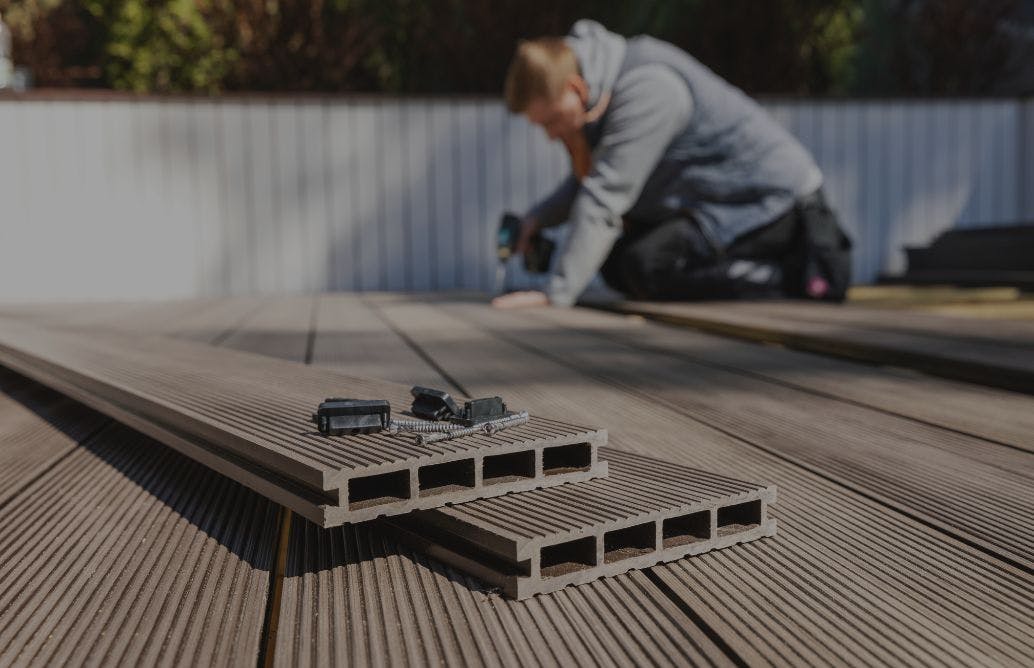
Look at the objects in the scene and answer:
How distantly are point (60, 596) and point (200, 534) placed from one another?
0.45ft

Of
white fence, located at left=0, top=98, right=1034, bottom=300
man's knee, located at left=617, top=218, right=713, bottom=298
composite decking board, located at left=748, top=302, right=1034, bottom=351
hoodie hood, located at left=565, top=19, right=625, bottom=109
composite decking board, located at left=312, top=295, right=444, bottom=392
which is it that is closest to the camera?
composite decking board, located at left=312, top=295, right=444, bottom=392

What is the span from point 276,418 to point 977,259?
461 cm

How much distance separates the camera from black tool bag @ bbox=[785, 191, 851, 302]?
3.03 metres

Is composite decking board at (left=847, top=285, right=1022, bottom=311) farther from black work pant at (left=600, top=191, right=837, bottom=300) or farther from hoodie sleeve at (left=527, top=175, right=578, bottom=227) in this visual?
hoodie sleeve at (left=527, top=175, right=578, bottom=227)

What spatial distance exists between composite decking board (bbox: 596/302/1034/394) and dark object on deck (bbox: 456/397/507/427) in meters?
0.89

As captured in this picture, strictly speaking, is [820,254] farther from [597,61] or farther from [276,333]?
[276,333]

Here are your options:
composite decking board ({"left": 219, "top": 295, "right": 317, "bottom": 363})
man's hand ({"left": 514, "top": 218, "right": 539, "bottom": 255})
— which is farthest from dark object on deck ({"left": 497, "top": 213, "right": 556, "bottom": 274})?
composite decking board ({"left": 219, "top": 295, "right": 317, "bottom": 363})

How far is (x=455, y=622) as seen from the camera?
21.1 inches

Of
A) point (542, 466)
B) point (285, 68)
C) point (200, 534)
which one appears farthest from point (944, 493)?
point (285, 68)

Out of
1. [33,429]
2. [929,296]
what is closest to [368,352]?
[33,429]

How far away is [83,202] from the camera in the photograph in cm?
481

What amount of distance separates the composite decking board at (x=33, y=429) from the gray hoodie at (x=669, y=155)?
5.83ft

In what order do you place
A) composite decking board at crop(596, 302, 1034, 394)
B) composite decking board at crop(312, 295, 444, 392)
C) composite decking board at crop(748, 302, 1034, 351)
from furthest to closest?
Answer: composite decking board at crop(748, 302, 1034, 351) → composite decking board at crop(312, 295, 444, 392) → composite decking board at crop(596, 302, 1034, 394)

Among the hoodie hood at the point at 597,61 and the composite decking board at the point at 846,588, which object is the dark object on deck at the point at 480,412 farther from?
the hoodie hood at the point at 597,61
